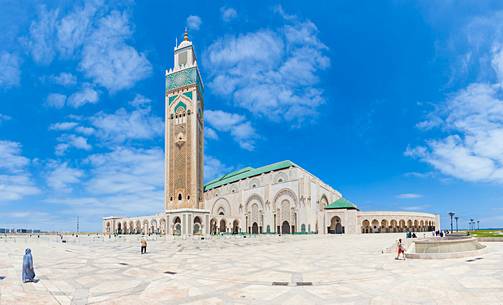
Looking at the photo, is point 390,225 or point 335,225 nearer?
point 335,225

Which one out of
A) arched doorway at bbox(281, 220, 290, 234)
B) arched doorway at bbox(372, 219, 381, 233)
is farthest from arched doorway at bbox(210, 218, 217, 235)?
arched doorway at bbox(372, 219, 381, 233)

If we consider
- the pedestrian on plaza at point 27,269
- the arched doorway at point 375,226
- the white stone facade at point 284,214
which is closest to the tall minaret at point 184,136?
the white stone facade at point 284,214

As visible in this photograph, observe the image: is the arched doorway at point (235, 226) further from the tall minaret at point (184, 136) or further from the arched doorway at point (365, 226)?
the arched doorway at point (365, 226)

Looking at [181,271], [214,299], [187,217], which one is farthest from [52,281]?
[187,217]

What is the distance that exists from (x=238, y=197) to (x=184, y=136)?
13.0 meters

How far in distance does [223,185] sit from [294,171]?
15882 mm

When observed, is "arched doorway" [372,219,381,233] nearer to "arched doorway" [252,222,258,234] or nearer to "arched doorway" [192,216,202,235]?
"arched doorway" [252,222,258,234]

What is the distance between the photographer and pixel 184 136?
52.7 m

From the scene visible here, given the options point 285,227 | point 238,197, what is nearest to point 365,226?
point 285,227

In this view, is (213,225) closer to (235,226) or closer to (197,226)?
(235,226)

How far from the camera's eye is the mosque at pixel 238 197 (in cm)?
4641

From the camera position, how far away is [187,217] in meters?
43.6

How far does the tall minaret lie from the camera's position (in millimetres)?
51469

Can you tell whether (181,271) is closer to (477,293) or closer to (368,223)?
(477,293)
